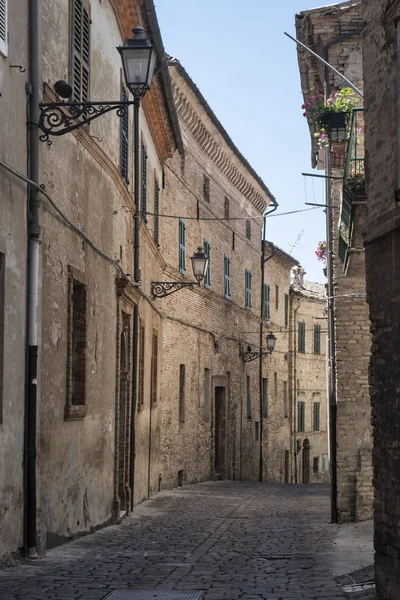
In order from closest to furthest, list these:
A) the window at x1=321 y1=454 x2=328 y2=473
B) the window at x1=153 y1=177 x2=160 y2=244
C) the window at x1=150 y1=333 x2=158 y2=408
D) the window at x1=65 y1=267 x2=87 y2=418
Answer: the window at x1=65 y1=267 x2=87 y2=418 → the window at x1=150 y1=333 x2=158 y2=408 → the window at x1=153 y1=177 x2=160 y2=244 → the window at x1=321 y1=454 x2=328 y2=473

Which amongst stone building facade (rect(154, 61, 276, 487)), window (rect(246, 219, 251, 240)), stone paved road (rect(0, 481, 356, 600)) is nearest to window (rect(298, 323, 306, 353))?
stone building facade (rect(154, 61, 276, 487))

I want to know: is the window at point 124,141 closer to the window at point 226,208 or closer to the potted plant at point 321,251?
the potted plant at point 321,251

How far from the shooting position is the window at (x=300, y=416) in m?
43.0

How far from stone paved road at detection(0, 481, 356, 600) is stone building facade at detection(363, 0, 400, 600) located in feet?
2.19

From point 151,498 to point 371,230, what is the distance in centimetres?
1206

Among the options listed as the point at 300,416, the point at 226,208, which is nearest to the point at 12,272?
the point at 226,208

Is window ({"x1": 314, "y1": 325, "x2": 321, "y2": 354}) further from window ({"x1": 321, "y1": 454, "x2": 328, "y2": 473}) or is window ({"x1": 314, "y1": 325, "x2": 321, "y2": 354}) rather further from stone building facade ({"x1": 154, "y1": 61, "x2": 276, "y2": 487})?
stone building facade ({"x1": 154, "y1": 61, "x2": 276, "y2": 487})

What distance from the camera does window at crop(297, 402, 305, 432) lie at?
43.0 metres

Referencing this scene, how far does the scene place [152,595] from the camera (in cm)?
848

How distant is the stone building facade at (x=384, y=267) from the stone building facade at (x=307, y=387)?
108 feet

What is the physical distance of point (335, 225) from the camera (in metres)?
17.1

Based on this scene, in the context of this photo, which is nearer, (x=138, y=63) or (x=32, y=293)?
(x=32, y=293)

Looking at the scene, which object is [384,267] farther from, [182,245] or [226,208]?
[226,208]

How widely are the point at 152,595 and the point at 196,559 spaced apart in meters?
2.50
